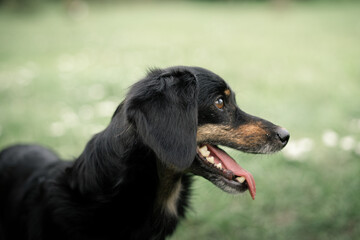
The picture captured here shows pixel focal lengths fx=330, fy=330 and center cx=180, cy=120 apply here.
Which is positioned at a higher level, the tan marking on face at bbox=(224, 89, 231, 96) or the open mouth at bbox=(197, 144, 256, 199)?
the tan marking on face at bbox=(224, 89, 231, 96)

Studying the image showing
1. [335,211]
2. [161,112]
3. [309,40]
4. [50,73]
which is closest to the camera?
[161,112]

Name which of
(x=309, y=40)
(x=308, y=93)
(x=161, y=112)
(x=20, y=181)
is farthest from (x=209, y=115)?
(x=309, y=40)

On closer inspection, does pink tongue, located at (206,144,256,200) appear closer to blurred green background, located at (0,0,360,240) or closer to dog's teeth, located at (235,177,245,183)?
dog's teeth, located at (235,177,245,183)

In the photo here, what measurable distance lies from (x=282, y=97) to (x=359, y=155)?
216cm

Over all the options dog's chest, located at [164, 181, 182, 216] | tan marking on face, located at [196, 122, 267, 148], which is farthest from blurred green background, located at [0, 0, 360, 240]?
tan marking on face, located at [196, 122, 267, 148]

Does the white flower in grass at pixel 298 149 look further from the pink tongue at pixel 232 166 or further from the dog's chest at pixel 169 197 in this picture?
the dog's chest at pixel 169 197

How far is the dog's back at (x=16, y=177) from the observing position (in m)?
2.53

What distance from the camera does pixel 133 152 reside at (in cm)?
201

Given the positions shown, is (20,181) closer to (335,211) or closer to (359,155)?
(335,211)

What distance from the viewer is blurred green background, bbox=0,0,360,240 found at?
129 inches

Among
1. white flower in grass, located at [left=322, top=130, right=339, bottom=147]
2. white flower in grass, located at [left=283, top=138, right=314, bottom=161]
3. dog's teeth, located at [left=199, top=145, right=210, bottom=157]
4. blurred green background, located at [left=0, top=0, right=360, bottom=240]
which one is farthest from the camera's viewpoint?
white flower in grass, located at [left=322, top=130, right=339, bottom=147]

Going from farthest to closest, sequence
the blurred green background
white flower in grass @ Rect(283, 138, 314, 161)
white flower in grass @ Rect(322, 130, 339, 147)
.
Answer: white flower in grass @ Rect(322, 130, 339, 147), white flower in grass @ Rect(283, 138, 314, 161), the blurred green background

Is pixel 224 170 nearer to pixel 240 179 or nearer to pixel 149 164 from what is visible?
pixel 240 179

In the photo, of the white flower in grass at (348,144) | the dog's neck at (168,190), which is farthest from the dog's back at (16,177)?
the white flower in grass at (348,144)
